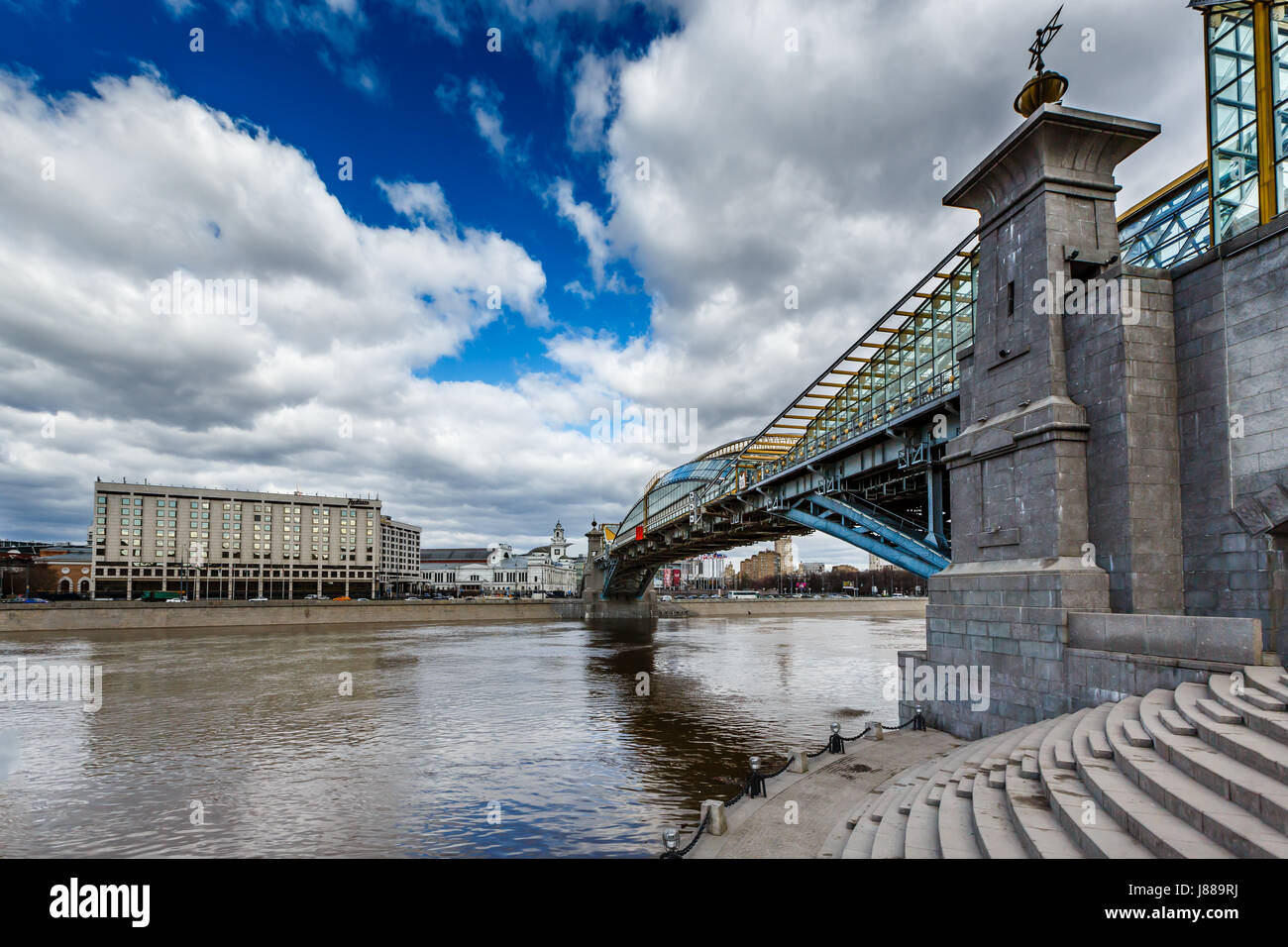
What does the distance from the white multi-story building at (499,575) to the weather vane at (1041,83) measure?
138 metres

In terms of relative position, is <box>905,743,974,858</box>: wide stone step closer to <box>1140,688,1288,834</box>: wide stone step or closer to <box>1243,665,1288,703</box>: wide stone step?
<box>1140,688,1288,834</box>: wide stone step

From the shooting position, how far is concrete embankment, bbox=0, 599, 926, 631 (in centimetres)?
6194

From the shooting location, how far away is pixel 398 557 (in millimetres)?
160000

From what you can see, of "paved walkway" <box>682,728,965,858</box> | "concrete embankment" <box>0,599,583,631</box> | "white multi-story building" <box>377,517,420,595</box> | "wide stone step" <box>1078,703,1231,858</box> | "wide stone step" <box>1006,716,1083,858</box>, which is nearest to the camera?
"wide stone step" <box>1078,703,1231,858</box>

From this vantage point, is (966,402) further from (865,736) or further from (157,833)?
(157,833)

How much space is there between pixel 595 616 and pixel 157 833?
7169cm

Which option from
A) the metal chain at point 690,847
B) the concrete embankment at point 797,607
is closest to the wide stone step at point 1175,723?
the metal chain at point 690,847

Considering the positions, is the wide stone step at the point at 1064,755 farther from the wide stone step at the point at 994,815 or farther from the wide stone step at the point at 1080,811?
the wide stone step at the point at 994,815

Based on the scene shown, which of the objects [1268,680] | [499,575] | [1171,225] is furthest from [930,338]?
[499,575]

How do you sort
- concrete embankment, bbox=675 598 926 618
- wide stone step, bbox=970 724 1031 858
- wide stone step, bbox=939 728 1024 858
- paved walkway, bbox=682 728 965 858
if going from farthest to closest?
concrete embankment, bbox=675 598 926 618
paved walkway, bbox=682 728 965 858
wide stone step, bbox=939 728 1024 858
wide stone step, bbox=970 724 1031 858

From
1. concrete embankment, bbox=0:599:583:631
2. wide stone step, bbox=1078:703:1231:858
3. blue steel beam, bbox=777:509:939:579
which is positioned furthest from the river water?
concrete embankment, bbox=0:599:583:631

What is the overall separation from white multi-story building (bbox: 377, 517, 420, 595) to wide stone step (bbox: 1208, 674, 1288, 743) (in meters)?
137

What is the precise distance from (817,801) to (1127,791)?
4.61 metres
